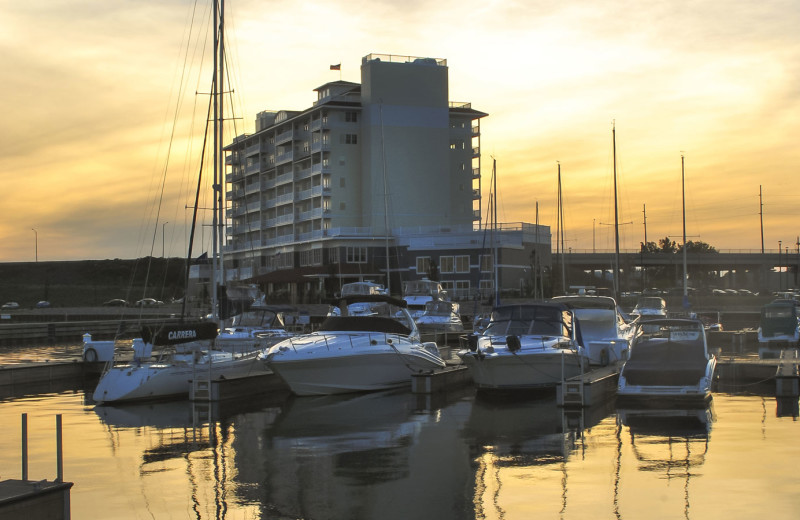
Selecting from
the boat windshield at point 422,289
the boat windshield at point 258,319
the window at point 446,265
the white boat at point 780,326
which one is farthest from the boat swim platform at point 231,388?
the window at point 446,265

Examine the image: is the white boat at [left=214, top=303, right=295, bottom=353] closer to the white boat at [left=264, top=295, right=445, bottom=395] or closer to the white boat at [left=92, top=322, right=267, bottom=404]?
the white boat at [left=92, top=322, right=267, bottom=404]

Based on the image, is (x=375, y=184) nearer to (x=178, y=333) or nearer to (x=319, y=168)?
(x=319, y=168)

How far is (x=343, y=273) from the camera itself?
92875 mm

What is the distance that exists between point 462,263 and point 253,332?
55.9 metres

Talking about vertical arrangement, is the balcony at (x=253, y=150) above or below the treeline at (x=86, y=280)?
above

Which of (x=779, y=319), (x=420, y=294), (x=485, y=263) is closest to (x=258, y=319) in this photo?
(x=779, y=319)

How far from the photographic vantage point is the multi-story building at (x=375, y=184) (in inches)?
3654

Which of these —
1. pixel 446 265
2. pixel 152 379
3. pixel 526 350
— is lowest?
pixel 152 379

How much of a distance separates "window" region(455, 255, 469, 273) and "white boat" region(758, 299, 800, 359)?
45629 millimetres

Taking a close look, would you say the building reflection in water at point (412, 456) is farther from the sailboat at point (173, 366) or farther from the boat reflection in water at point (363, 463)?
the sailboat at point (173, 366)

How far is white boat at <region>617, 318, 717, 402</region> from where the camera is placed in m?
22.7

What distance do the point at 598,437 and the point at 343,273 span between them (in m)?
74.8

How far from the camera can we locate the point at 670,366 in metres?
23.7

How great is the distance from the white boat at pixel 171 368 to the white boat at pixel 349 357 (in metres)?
2.26
